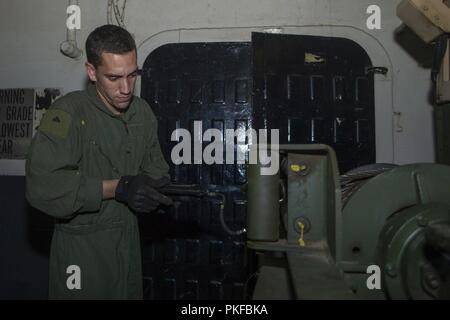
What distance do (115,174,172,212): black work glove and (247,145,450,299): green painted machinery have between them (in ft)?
1.16

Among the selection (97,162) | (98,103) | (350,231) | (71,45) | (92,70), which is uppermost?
(71,45)

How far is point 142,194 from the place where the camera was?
1346mm

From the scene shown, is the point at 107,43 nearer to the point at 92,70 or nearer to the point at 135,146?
the point at 92,70

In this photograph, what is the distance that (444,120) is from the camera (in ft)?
6.56

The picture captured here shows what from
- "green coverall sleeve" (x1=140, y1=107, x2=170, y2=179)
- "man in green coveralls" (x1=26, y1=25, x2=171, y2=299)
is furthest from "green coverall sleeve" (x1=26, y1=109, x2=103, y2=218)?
"green coverall sleeve" (x1=140, y1=107, x2=170, y2=179)

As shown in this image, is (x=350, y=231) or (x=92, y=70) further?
(x=92, y=70)

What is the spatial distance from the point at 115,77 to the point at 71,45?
4.42 ft

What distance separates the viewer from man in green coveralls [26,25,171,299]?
4.31 feet

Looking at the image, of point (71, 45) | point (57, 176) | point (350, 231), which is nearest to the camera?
point (350, 231)

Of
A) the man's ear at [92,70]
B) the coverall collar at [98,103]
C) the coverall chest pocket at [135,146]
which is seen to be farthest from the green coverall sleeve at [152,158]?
the man's ear at [92,70]

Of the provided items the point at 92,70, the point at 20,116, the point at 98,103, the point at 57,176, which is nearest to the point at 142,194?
the point at 57,176

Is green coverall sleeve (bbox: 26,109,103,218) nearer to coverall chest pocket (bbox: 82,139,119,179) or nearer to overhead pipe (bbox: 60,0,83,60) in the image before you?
coverall chest pocket (bbox: 82,139,119,179)

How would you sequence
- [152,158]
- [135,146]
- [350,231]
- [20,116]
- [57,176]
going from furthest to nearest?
[20,116] < [152,158] < [135,146] < [57,176] < [350,231]

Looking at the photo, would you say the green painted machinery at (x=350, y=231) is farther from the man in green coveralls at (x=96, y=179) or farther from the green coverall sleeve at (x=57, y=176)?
the green coverall sleeve at (x=57, y=176)
